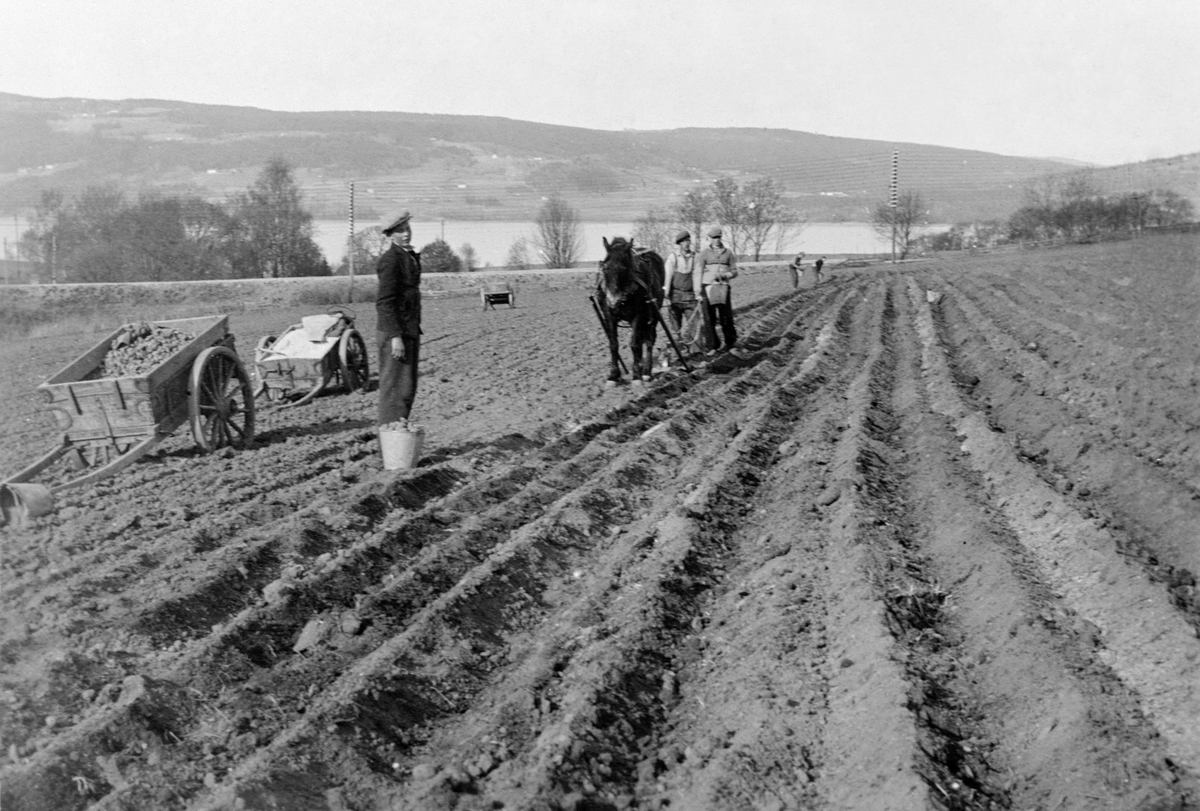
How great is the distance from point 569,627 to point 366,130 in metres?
91.6

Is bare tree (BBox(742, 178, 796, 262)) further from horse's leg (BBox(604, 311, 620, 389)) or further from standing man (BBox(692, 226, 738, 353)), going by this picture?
horse's leg (BBox(604, 311, 620, 389))

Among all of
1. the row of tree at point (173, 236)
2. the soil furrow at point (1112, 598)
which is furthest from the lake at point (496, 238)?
the soil furrow at point (1112, 598)

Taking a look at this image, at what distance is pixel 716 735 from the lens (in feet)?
13.3

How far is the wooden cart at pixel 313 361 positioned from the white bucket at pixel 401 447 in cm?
413

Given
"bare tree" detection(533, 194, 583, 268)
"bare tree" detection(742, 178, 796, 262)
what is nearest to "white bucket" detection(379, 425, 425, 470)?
"bare tree" detection(533, 194, 583, 268)

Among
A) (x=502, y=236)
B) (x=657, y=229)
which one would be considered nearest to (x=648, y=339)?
(x=657, y=229)

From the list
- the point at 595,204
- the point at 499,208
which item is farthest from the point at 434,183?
the point at 595,204

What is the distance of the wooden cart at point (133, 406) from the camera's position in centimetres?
773

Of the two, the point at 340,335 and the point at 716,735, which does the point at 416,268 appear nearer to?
the point at 340,335

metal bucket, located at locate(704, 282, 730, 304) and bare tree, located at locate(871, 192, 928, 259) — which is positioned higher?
bare tree, located at locate(871, 192, 928, 259)

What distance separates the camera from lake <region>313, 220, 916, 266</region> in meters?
→ 57.1

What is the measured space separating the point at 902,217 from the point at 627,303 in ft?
215

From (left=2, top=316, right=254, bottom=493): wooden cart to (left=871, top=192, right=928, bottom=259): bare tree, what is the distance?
2552 inches

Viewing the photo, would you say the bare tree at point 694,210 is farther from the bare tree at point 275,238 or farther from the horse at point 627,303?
the horse at point 627,303
